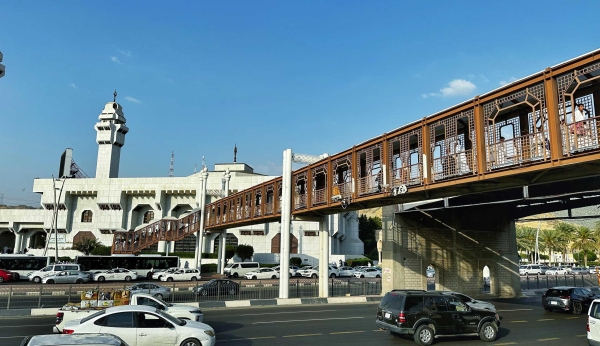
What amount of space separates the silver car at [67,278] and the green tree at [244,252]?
2551 centimetres

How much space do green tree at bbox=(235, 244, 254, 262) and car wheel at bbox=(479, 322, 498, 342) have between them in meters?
53.6

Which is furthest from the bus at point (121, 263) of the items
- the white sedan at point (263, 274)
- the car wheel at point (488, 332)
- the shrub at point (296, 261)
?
the car wheel at point (488, 332)

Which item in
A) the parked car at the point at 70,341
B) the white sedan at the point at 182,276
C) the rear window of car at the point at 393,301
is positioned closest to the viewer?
the parked car at the point at 70,341

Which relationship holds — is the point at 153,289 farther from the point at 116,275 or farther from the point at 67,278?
the point at 116,275

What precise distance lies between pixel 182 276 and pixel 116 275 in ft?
23.1

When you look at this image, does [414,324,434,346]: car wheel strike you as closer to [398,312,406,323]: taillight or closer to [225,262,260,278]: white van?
[398,312,406,323]: taillight

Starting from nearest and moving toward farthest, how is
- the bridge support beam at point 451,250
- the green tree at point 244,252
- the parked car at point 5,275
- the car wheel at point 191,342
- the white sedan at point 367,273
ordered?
the car wheel at point 191,342 < the bridge support beam at point 451,250 < the parked car at point 5,275 < the white sedan at point 367,273 < the green tree at point 244,252

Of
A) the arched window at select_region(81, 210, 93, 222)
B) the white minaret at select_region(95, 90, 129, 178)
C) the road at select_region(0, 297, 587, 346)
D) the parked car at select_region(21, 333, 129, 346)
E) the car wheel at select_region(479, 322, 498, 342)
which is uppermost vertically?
the white minaret at select_region(95, 90, 129, 178)

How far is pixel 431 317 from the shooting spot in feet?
45.3

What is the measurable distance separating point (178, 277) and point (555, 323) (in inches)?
1463

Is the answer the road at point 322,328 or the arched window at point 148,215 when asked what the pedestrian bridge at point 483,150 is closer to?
the road at point 322,328

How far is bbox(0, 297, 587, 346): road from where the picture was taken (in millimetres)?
14062

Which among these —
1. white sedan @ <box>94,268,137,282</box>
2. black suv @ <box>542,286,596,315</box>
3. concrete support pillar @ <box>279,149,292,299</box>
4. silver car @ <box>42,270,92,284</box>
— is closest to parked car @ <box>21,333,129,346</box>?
concrete support pillar @ <box>279,149,292,299</box>

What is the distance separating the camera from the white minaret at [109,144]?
307ft
